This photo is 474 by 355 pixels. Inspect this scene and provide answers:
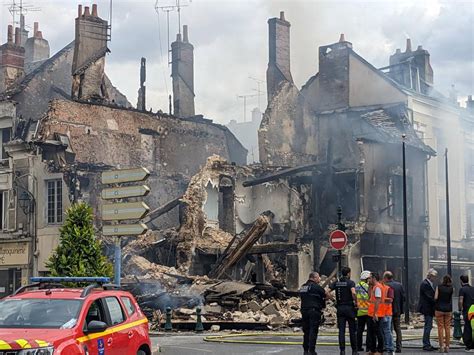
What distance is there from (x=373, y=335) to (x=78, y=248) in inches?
351

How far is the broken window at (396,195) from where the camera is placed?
39.0 m

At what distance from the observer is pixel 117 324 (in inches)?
430

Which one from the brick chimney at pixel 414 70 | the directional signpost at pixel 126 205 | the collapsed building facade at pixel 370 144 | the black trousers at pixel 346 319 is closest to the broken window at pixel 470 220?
the collapsed building facade at pixel 370 144

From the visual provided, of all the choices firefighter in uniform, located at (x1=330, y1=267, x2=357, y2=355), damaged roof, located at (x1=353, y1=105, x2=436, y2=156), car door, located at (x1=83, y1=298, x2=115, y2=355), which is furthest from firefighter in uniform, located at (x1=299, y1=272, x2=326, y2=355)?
damaged roof, located at (x1=353, y1=105, x2=436, y2=156)

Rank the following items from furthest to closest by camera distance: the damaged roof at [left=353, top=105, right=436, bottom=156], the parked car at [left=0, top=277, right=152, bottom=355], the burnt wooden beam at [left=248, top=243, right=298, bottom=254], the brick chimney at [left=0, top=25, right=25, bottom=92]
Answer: the brick chimney at [left=0, top=25, right=25, bottom=92] → the damaged roof at [left=353, top=105, right=436, bottom=156] → the burnt wooden beam at [left=248, top=243, right=298, bottom=254] → the parked car at [left=0, top=277, right=152, bottom=355]

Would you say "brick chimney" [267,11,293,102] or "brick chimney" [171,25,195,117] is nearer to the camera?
"brick chimney" [267,11,293,102]

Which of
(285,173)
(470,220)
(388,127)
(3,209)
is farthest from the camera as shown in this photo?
(470,220)

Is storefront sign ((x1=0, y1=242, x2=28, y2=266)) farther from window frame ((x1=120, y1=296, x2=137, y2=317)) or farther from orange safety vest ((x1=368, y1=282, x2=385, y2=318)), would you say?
window frame ((x1=120, y1=296, x2=137, y2=317))

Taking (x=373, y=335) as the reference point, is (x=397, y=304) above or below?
above

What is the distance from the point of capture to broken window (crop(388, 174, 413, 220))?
128 ft

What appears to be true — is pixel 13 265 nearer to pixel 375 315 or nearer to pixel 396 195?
pixel 396 195

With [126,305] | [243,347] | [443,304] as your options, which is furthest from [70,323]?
[443,304]

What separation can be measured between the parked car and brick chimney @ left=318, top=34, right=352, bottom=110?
33.3 metres

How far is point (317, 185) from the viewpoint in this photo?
3903 centimetres
